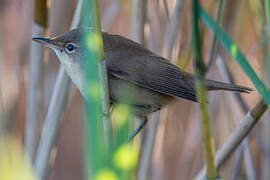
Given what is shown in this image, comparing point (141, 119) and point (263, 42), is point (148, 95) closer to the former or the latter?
point (141, 119)

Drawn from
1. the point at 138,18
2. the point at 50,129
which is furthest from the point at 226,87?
the point at 50,129

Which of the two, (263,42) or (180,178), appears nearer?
(263,42)

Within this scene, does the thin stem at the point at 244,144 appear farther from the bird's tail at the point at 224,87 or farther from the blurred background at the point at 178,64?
the bird's tail at the point at 224,87

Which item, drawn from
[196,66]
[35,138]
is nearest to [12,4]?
[35,138]

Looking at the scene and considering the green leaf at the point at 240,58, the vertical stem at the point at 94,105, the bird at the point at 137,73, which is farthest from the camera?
the bird at the point at 137,73

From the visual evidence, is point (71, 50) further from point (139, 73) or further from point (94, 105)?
point (94, 105)

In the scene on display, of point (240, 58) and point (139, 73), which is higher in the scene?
point (240, 58)

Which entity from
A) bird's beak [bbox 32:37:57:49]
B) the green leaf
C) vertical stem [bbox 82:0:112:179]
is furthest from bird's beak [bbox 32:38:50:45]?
the green leaf

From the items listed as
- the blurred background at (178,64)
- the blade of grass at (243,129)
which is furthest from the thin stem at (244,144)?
the blade of grass at (243,129)
